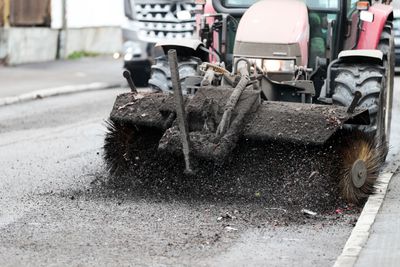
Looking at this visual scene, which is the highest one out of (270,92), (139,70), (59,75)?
(270,92)

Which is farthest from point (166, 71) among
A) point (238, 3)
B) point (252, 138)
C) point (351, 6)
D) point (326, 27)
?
point (252, 138)

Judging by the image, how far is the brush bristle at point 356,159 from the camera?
32.1 feet

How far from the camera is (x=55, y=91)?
Answer: 2141 centimetres

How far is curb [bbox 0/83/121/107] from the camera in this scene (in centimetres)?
1972

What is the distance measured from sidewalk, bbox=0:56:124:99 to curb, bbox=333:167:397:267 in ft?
34.7

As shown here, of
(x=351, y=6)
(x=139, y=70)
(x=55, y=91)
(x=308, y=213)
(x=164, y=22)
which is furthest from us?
(x=164, y=22)

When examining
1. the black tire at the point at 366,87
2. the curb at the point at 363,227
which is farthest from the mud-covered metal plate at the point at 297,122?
the black tire at the point at 366,87

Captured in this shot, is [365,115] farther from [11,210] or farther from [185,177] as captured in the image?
[11,210]

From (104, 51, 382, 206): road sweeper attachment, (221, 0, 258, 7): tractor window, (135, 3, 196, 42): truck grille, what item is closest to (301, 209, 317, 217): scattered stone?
(104, 51, 382, 206): road sweeper attachment

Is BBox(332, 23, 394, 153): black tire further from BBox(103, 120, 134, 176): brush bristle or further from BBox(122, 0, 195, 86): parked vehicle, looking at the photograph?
BBox(122, 0, 195, 86): parked vehicle

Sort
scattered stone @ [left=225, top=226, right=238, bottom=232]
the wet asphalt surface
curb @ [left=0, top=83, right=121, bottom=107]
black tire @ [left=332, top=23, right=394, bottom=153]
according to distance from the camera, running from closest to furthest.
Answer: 1. the wet asphalt surface
2. scattered stone @ [left=225, top=226, right=238, bottom=232]
3. black tire @ [left=332, top=23, right=394, bottom=153]
4. curb @ [left=0, top=83, right=121, bottom=107]

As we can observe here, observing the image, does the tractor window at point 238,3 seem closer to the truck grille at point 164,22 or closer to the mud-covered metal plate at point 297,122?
the mud-covered metal plate at point 297,122

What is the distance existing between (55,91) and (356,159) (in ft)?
40.0

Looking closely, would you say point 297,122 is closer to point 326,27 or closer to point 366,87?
point 366,87
